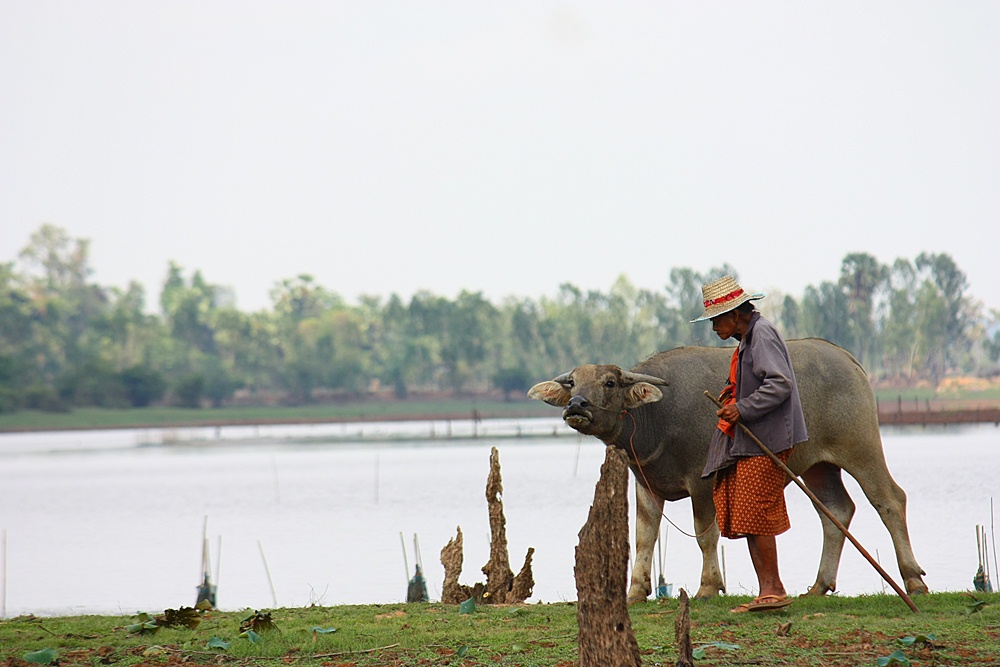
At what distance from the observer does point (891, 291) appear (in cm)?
10244

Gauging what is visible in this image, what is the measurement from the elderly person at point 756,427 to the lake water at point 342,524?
279 centimetres

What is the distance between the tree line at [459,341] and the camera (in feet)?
320

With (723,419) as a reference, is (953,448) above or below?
below

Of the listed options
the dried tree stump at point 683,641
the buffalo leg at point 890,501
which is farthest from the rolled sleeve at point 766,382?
the buffalo leg at point 890,501

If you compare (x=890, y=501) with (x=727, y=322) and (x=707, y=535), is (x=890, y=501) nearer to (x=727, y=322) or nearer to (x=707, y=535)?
(x=707, y=535)

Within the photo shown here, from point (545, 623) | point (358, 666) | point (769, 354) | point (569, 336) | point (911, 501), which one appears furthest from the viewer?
point (569, 336)

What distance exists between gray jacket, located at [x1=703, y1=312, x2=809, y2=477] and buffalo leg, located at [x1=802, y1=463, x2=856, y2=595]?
6.28 ft

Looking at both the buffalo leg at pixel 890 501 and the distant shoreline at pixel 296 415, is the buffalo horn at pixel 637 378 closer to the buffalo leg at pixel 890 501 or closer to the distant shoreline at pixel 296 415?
the buffalo leg at pixel 890 501

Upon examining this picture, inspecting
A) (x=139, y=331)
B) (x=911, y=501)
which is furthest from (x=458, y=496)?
(x=139, y=331)

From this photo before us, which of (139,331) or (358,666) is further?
(139,331)

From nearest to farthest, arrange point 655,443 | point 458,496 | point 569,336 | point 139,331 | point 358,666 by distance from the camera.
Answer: point 358,666
point 655,443
point 458,496
point 569,336
point 139,331

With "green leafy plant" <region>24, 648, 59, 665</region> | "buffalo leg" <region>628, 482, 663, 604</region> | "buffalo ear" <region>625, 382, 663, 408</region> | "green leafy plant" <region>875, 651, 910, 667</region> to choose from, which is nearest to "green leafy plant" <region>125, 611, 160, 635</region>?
"green leafy plant" <region>24, 648, 59, 665</region>

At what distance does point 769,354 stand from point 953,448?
4288 cm

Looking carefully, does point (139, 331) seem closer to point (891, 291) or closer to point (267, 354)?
point (267, 354)
